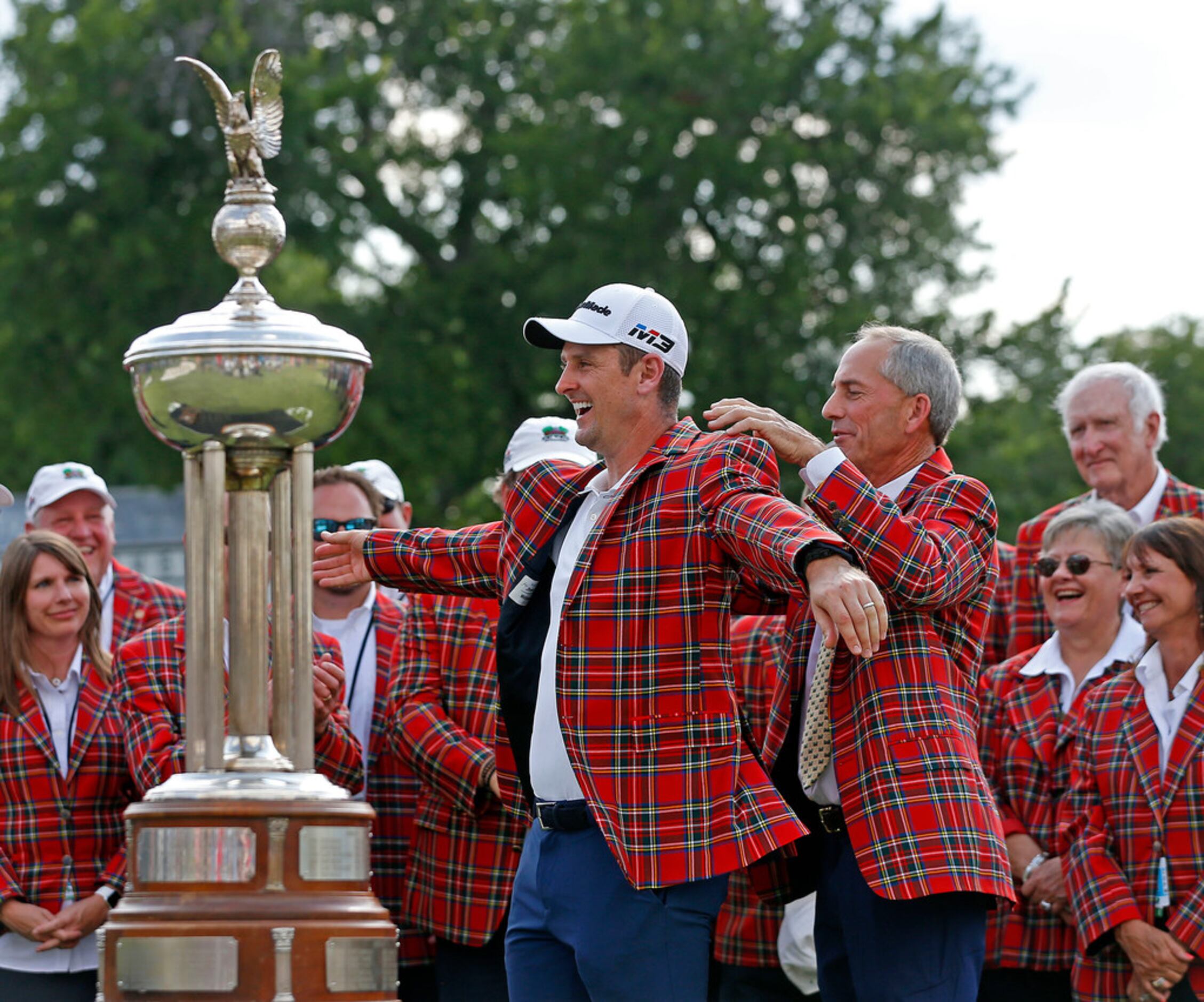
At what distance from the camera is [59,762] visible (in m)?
6.27

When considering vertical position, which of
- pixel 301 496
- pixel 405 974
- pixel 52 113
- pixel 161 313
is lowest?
pixel 405 974

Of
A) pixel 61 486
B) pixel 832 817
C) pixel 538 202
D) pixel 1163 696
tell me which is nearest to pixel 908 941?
pixel 832 817

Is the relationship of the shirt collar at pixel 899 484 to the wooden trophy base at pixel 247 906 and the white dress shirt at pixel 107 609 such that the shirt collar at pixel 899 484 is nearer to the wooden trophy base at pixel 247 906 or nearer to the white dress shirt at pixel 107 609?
the wooden trophy base at pixel 247 906

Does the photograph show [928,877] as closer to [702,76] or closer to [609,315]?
[609,315]

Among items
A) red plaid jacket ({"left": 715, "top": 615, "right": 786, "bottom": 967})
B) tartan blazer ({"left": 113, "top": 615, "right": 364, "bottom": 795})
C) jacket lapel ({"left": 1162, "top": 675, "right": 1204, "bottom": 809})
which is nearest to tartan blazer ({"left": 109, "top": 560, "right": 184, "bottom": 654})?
tartan blazer ({"left": 113, "top": 615, "right": 364, "bottom": 795})

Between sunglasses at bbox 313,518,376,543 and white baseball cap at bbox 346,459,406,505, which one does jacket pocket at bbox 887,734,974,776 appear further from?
white baseball cap at bbox 346,459,406,505

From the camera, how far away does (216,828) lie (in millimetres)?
3658

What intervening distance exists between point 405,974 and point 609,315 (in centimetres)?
267

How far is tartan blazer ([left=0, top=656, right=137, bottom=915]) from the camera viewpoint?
615 centimetres

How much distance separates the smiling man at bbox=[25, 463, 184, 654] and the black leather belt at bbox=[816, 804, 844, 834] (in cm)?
320

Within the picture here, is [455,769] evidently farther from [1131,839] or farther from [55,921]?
[1131,839]

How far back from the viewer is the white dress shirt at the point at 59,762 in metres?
6.09

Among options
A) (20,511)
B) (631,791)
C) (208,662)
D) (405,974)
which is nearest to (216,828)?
(208,662)

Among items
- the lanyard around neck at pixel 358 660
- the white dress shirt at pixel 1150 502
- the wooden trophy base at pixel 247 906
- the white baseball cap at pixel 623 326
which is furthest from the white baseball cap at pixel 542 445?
A: the wooden trophy base at pixel 247 906
